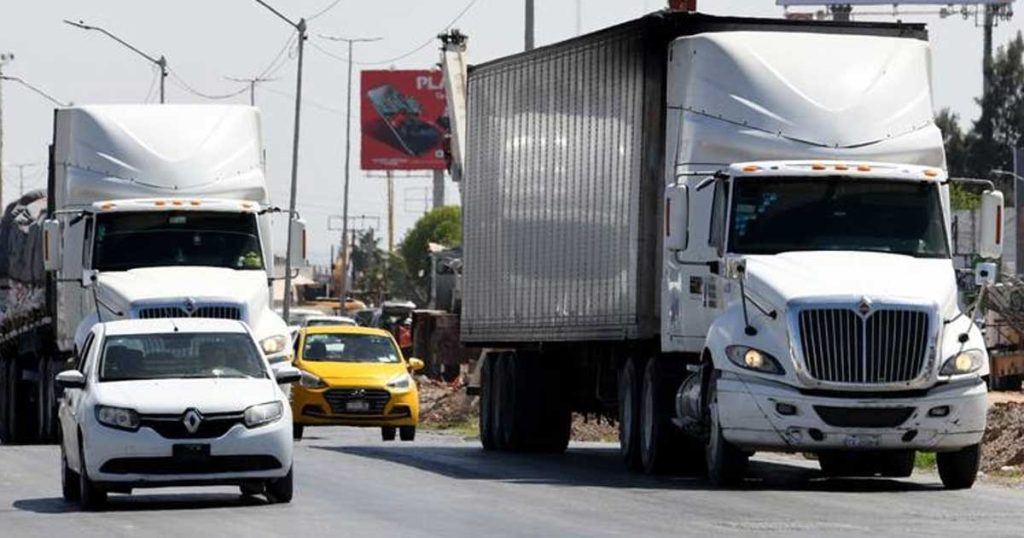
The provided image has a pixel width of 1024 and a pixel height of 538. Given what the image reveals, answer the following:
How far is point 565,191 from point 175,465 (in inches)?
342

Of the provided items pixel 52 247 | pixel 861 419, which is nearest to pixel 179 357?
pixel 861 419

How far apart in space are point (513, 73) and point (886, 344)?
865cm

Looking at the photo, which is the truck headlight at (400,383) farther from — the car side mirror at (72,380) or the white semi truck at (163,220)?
the car side mirror at (72,380)

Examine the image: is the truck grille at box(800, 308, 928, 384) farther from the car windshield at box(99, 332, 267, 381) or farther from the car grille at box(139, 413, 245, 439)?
the car grille at box(139, 413, 245, 439)

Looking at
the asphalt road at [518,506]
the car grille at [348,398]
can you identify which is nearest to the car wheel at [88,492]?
the asphalt road at [518,506]

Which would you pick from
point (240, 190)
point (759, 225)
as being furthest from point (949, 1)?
point (759, 225)

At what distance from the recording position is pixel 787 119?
2428 centimetres

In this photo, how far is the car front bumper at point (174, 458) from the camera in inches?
819

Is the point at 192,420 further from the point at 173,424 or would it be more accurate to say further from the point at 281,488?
the point at 281,488

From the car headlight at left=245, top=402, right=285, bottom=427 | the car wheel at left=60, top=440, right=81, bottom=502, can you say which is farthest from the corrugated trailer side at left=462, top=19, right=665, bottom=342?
the car wheel at left=60, top=440, right=81, bottom=502

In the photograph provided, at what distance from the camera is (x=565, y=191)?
94.0 feet

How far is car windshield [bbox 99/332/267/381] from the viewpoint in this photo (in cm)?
2200

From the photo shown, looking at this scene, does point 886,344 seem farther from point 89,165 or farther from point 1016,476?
point 89,165

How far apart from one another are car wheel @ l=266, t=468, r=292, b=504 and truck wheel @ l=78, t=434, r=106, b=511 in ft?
4.38
